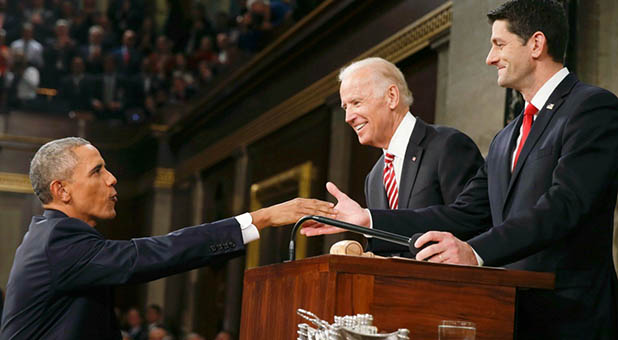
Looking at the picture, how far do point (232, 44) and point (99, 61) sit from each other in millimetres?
2383

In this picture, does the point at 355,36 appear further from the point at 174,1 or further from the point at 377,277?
the point at 174,1

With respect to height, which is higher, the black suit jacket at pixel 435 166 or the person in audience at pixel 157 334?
the black suit jacket at pixel 435 166

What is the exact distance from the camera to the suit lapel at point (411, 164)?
12.0 feet

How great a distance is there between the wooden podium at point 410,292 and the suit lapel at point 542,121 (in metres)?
0.52

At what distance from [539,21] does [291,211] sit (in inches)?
40.7

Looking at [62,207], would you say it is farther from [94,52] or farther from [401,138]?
[94,52]

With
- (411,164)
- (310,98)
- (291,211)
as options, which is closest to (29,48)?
(310,98)

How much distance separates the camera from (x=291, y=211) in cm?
331

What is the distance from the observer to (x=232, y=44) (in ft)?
40.6

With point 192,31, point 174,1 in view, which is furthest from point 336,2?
point 174,1

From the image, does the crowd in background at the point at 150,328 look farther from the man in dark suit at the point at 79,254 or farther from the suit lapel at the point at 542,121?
the suit lapel at the point at 542,121

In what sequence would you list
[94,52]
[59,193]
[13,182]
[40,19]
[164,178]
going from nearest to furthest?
1. [59,193]
2. [94,52]
3. [40,19]
4. [13,182]
5. [164,178]

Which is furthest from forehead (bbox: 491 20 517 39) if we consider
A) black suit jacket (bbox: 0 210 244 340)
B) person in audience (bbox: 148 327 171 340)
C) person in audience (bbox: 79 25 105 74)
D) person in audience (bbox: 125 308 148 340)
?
person in audience (bbox: 79 25 105 74)

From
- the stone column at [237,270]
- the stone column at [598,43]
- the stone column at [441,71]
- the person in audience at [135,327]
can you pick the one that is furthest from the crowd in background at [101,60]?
the stone column at [598,43]
